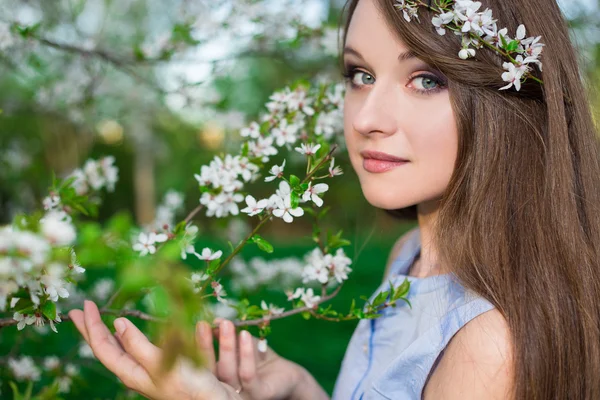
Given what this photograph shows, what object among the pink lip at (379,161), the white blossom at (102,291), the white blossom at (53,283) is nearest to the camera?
the white blossom at (53,283)

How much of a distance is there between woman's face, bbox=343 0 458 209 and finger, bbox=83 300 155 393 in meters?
0.74

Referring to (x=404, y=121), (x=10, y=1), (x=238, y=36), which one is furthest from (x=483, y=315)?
(x=10, y=1)

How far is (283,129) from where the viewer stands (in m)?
1.82

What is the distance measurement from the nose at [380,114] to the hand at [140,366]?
72 centimetres

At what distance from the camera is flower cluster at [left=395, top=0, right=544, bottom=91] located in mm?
1421

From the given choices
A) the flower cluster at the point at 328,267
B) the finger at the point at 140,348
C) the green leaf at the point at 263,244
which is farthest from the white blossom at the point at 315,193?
the finger at the point at 140,348

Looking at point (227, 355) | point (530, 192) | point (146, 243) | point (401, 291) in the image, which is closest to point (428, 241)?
point (401, 291)

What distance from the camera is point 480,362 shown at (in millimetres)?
1336

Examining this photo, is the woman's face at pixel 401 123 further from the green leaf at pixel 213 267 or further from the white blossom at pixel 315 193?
the green leaf at pixel 213 267

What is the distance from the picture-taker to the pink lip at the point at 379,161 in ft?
5.10

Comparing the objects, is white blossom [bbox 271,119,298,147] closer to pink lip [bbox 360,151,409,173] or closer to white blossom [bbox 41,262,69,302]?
pink lip [bbox 360,151,409,173]

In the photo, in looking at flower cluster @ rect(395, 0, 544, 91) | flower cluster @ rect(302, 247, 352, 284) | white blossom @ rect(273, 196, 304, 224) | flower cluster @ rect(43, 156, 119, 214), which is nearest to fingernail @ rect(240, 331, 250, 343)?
flower cluster @ rect(302, 247, 352, 284)

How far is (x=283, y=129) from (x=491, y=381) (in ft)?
3.06

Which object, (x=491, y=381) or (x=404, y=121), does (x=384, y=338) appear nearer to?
(x=491, y=381)
